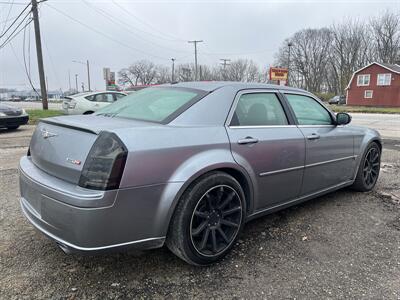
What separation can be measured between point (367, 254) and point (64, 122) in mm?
2859

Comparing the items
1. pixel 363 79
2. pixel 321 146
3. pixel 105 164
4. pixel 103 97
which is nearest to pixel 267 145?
pixel 321 146

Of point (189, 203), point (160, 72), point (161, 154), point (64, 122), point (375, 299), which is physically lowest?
point (375, 299)

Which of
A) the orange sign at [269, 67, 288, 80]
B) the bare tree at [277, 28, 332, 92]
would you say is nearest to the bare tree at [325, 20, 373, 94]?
the bare tree at [277, 28, 332, 92]

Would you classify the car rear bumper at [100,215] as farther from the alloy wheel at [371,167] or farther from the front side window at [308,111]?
the alloy wheel at [371,167]

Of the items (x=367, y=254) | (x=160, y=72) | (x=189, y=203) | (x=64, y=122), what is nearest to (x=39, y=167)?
(x=64, y=122)

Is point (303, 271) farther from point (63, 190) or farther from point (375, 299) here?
point (63, 190)

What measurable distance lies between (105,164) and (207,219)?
3.16ft

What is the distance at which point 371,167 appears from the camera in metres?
4.71

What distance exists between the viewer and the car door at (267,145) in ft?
9.41

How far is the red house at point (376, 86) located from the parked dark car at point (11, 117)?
4308 cm

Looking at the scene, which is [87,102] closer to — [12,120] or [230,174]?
[12,120]

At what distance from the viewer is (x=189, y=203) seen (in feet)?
8.03

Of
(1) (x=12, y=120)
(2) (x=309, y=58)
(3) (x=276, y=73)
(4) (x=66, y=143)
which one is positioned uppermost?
(2) (x=309, y=58)

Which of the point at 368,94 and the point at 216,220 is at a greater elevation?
the point at 368,94
